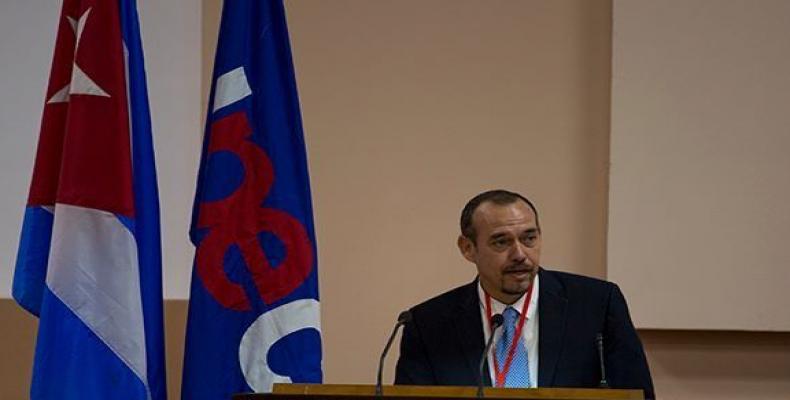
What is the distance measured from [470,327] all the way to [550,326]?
0.27m

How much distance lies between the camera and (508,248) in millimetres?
3787

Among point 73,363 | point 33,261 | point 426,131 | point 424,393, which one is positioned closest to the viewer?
point 424,393

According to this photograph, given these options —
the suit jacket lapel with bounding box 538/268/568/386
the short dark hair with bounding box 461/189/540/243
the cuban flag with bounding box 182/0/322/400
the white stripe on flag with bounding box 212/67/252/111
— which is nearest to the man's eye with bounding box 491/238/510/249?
the short dark hair with bounding box 461/189/540/243

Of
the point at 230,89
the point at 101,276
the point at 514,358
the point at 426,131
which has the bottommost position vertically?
the point at 514,358

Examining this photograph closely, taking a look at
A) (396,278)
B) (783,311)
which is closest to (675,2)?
(783,311)

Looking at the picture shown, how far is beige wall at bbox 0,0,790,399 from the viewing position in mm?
4988

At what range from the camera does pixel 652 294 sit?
475 centimetres

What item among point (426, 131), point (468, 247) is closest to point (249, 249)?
point (468, 247)

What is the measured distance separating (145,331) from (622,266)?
2064 mm

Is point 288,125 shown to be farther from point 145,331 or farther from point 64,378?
point 64,378

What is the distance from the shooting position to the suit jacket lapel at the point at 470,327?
12.4ft

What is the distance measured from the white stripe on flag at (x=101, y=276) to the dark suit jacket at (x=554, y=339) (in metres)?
0.89

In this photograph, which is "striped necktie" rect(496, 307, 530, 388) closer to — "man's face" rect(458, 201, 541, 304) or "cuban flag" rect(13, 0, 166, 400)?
"man's face" rect(458, 201, 541, 304)

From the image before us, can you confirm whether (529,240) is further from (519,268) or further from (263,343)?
(263,343)
